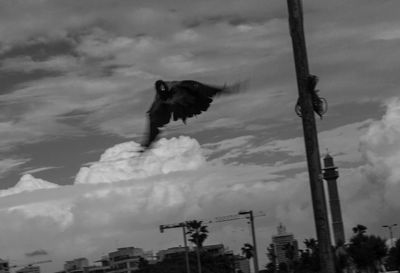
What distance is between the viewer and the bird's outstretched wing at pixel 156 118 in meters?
8.66

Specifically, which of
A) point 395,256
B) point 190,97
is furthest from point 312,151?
point 395,256

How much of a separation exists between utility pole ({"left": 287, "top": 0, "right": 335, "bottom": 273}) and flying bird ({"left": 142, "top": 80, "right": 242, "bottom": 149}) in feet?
11.2

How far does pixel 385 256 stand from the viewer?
160500 millimetres

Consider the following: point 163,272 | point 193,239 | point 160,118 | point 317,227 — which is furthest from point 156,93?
point 163,272

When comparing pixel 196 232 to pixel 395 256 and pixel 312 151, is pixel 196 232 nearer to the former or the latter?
pixel 395 256

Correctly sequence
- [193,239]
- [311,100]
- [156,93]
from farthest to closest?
[193,239] < [311,100] < [156,93]

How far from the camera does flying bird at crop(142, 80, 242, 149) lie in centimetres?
864

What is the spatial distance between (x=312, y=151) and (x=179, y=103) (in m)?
4.06

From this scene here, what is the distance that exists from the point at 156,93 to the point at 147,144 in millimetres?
530

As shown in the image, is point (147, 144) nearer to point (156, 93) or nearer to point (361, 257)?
point (156, 93)

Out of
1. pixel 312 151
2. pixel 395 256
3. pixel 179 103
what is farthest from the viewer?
pixel 395 256

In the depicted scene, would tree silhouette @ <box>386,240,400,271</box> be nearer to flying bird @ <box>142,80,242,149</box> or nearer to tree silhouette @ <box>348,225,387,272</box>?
tree silhouette @ <box>348,225,387,272</box>

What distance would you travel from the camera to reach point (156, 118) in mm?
8773

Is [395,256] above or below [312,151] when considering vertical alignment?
above
